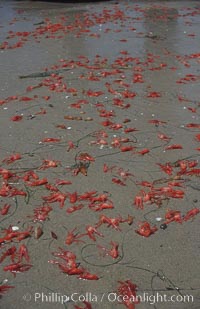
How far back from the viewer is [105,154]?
5.63 metres

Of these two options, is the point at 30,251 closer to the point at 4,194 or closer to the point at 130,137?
the point at 4,194

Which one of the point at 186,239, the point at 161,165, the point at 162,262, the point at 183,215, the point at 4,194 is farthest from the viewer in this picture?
the point at 161,165

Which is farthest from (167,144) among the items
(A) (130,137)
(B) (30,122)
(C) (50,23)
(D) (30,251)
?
(C) (50,23)

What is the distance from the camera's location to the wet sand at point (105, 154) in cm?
361

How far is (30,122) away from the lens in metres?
6.74

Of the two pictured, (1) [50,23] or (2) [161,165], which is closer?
(2) [161,165]

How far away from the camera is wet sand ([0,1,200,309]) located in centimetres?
361

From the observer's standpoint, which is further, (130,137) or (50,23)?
(50,23)

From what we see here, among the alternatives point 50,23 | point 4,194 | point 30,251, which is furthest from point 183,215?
point 50,23

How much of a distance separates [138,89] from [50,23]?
8.32 m

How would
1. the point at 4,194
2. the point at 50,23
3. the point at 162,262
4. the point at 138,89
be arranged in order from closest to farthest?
the point at 162,262, the point at 4,194, the point at 138,89, the point at 50,23

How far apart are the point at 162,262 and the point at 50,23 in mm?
13067

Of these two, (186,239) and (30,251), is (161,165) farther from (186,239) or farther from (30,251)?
(30,251)

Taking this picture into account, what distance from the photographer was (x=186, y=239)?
404 cm
